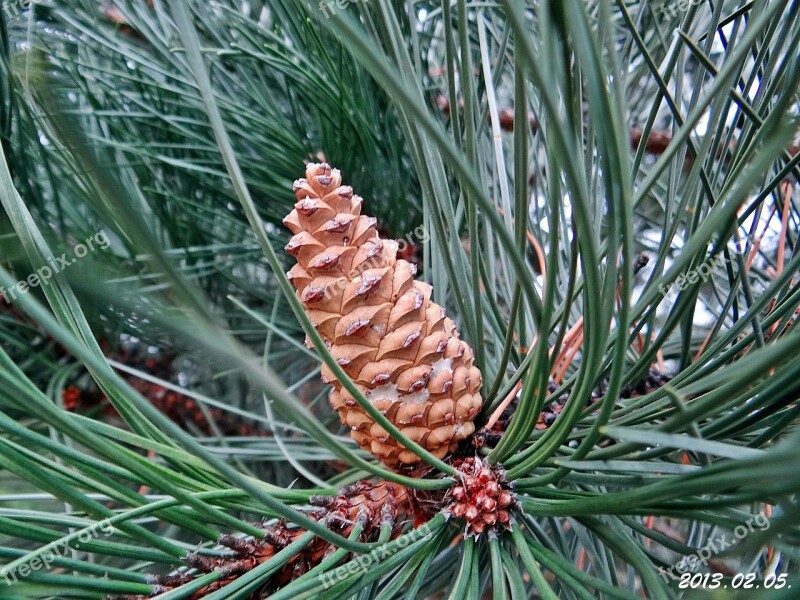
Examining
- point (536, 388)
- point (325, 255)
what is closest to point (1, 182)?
point (325, 255)

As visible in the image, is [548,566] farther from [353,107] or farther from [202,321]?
[353,107]
